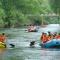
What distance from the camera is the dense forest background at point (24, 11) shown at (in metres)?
85.6

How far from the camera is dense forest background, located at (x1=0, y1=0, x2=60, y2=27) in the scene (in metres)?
85.6

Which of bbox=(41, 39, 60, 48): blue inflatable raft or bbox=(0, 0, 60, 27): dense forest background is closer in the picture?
bbox=(41, 39, 60, 48): blue inflatable raft

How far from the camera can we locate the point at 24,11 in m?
100

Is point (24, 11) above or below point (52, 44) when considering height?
below

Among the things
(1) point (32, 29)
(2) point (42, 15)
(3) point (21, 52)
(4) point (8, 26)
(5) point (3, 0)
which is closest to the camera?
(3) point (21, 52)

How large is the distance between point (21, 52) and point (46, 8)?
303 ft

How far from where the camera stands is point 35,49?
3775 centimetres

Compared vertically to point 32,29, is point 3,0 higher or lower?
higher

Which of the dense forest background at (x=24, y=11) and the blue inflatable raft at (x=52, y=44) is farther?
the dense forest background at (x=24, y=11)

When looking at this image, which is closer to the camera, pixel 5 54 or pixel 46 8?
pixel 5 54

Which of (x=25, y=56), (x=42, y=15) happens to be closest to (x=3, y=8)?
(x=42, y=15)

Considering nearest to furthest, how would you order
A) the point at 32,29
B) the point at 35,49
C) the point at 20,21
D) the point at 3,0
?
1. the point at 35,49
2. the point at 32,29
3. the point at 3,0
4. the point at 20,21

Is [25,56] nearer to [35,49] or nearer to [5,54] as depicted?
[5,54]

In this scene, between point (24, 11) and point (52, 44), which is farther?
point (24, 11)
